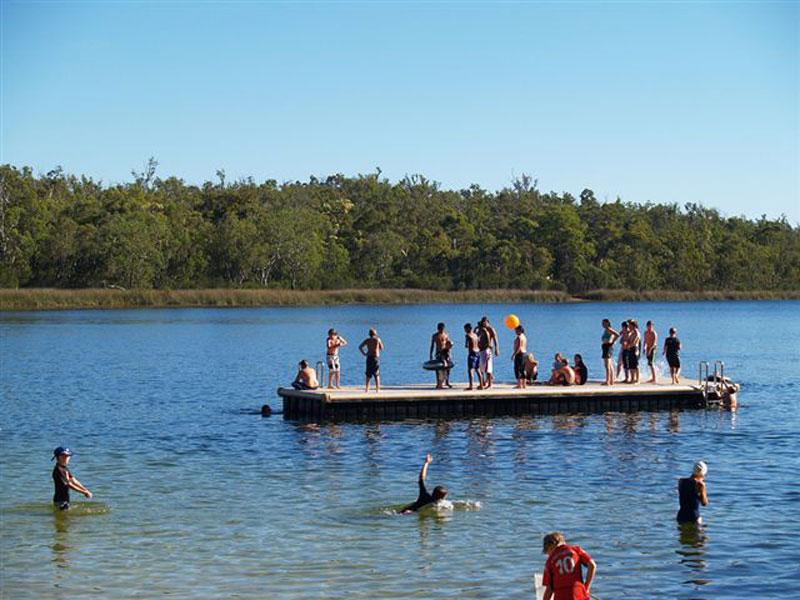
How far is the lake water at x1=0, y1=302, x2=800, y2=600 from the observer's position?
53.2 feet

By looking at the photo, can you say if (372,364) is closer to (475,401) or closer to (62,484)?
(475,401)

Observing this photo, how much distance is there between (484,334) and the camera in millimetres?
29828

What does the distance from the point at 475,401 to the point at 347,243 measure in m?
101

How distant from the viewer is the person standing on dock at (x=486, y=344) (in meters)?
29.8

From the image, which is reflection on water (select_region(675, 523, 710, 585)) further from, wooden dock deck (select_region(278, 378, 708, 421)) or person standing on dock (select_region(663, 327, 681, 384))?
person standing on dock (select_region(663, 327, 681, 384))

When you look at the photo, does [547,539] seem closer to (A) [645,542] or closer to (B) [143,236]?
(A) [645,542]

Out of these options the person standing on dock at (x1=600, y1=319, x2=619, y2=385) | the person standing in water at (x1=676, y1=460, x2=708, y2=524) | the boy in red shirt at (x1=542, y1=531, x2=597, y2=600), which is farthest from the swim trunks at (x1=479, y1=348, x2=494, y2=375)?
the boy in red shirt at (x1=542, y1=531, x2=597, y2=600)

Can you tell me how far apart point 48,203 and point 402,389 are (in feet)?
317

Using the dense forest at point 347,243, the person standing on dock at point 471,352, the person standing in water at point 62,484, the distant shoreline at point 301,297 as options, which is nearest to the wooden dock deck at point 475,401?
the person standing on dock at point 471,352

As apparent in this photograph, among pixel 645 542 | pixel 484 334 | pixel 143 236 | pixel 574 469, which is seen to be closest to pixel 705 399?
pixel 484 334

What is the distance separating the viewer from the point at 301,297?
112 m

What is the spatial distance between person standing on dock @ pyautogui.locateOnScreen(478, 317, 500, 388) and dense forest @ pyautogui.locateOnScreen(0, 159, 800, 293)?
8084cm

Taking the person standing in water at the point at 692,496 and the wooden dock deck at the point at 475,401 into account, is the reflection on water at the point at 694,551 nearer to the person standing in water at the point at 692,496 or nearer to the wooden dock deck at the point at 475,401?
the person standing in water at the point at 692,496

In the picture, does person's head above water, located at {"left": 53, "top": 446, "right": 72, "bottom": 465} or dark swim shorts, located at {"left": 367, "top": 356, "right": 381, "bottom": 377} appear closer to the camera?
person's head above water, located at {"left": 53, "top": 446, "right": 72, "bottom": 465}
